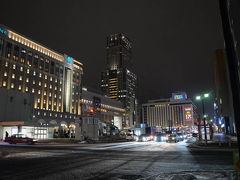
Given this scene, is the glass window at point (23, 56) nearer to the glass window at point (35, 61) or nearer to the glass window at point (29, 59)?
the glass window at point (29, 59)

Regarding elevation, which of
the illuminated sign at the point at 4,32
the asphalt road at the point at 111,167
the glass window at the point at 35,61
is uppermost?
the illuminated sign at the point at 4,32

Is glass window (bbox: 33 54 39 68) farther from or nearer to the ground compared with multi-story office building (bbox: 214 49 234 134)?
farther from the ground

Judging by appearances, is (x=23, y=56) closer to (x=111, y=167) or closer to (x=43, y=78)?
(x=43, y=78)

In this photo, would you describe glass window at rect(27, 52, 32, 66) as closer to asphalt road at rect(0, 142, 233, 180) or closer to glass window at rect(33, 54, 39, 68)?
glass window at rect(33, 54, 39, 68)

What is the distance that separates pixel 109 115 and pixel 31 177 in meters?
166

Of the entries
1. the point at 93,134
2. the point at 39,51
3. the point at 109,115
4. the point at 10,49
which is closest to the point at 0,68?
the point at 10,49

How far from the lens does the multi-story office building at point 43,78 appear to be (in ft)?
279

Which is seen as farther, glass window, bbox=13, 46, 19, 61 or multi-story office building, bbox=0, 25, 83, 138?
glass window, bbox=13, 46, 19, 61

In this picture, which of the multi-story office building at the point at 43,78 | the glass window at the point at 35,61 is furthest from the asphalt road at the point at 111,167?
the glass window at the point at 35,61

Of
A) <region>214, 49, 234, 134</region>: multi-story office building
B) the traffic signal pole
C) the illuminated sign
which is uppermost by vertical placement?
the illuminated sign

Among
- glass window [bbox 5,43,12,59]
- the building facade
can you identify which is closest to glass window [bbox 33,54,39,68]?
glass window [bbox 5,43,12,59]

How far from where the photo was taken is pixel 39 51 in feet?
334

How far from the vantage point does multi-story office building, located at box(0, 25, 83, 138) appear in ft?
279

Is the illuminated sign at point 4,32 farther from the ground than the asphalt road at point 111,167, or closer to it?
farther from the ground
